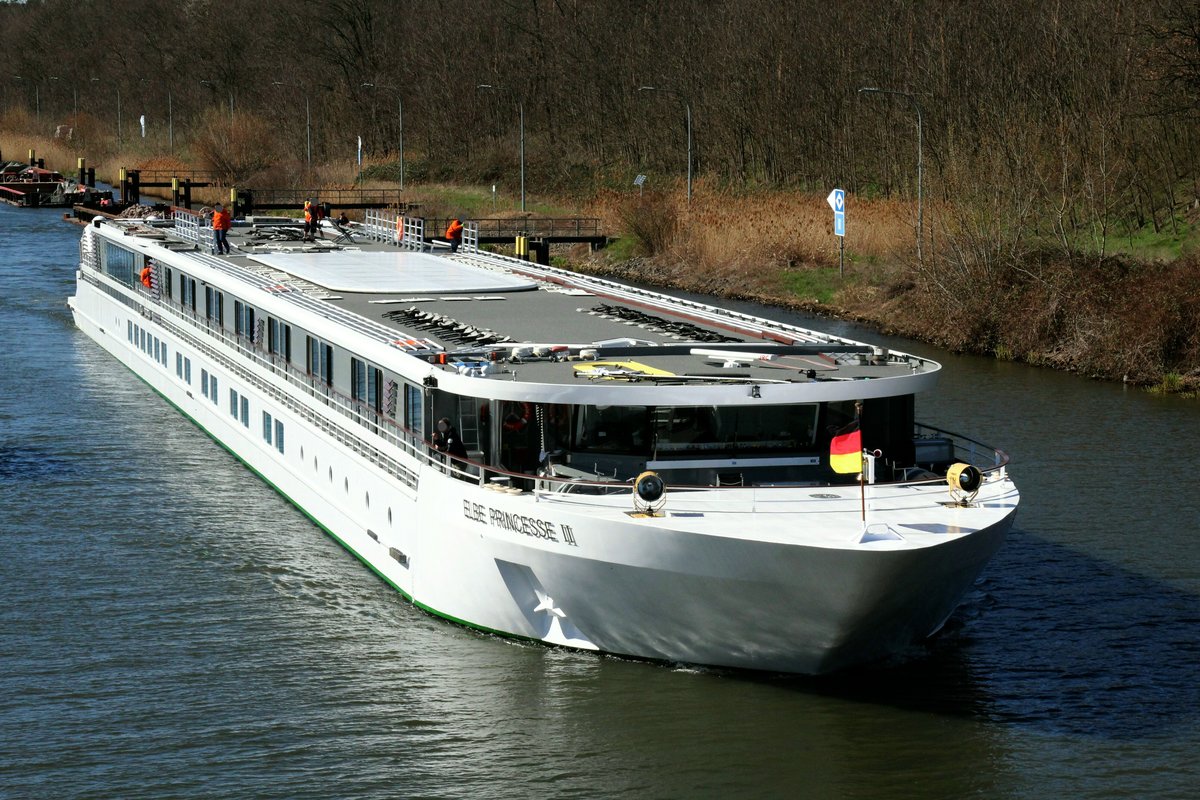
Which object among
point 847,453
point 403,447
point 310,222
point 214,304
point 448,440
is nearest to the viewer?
point 847,453

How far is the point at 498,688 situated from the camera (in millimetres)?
20141

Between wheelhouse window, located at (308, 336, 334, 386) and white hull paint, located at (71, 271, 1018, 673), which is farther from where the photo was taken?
wheelhouse window, located at (308, 336, 334, 386)

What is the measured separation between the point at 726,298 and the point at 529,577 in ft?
138

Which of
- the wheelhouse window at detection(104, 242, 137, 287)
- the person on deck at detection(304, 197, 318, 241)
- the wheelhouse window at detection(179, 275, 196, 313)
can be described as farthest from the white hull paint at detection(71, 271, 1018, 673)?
the wheelhouse window at detection(104, 242, 137, 287)

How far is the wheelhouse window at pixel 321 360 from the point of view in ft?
91.1

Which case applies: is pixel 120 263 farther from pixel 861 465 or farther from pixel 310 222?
pixel 861 465

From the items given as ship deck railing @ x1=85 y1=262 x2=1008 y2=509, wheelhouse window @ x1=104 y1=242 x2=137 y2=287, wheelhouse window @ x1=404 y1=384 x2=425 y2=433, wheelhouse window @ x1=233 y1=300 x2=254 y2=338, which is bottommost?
ship deck railing @ x1=85 y1=262 x2=1008 y2=509

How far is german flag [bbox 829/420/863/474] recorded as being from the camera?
1917cm

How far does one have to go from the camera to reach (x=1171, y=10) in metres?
54.5

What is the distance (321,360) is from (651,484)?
429 inches

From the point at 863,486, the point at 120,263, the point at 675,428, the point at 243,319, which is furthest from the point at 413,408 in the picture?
the point at 120,263

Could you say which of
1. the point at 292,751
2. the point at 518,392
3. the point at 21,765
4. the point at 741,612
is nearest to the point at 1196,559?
the point at 741,612

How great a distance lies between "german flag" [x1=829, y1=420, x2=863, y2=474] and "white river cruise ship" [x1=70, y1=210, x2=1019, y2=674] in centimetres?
4

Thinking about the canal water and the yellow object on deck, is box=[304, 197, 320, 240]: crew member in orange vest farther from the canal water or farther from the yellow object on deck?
the yellow object on deck
